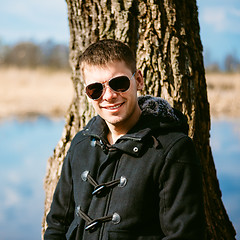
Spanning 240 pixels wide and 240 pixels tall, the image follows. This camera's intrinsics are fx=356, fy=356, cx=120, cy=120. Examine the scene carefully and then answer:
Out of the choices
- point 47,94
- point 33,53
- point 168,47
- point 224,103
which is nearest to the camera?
point 168,47

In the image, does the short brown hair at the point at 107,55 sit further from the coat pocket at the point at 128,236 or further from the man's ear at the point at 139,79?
the coat pocket at the point at 128,236

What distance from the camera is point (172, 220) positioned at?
5.68 ft

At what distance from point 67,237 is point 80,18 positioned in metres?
1.72

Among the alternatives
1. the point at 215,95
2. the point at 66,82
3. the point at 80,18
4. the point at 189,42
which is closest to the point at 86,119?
the point at 80,18

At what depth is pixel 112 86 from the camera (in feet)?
6.16

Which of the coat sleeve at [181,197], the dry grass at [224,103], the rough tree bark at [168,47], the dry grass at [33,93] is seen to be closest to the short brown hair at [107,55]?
the coat sleeve at [181,197]

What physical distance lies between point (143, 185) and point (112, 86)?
0.54 meters

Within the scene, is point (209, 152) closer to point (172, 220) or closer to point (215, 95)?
point (172, 220)

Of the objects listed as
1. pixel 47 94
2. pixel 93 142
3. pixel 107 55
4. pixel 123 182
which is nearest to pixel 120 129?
pixel 93 142

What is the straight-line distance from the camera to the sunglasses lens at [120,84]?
187 centimetres

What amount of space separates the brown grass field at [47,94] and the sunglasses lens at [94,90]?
8.18m

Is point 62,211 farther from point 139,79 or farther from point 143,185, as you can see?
point 139,79

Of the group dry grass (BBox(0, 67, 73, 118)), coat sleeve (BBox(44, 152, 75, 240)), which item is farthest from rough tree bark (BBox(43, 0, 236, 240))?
dry grass (BBox(0, 67, 73, 118))

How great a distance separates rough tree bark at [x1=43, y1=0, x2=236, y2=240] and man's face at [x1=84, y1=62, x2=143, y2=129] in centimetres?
82
